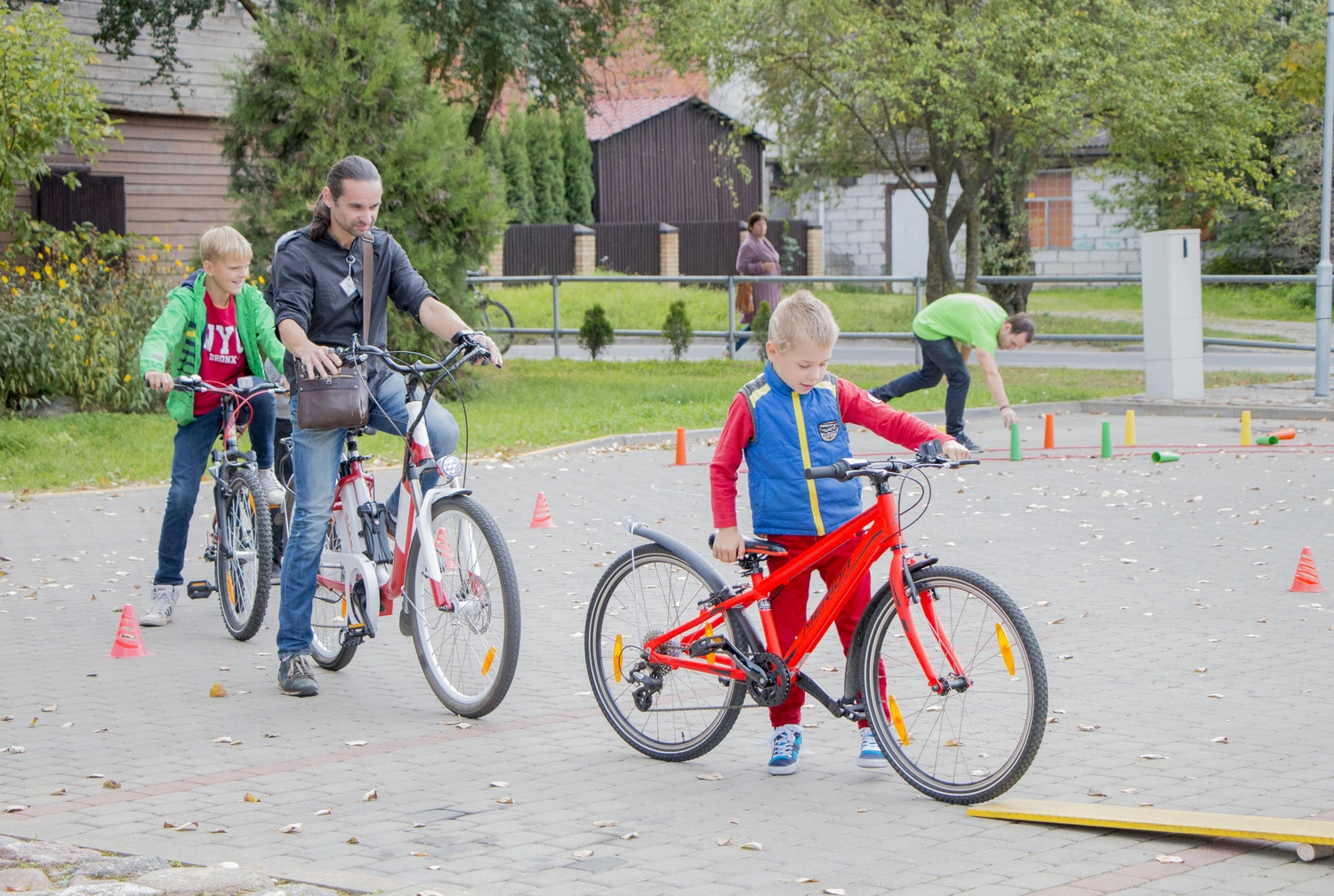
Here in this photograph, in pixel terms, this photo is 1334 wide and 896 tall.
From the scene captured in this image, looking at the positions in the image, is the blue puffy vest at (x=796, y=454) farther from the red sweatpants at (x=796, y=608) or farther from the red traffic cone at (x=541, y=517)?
the red traffic cone at (x=541, y=517)

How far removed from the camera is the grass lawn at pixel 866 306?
92.2 feet

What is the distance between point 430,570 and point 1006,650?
229 centimetres

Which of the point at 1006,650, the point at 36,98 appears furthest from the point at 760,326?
the point at 1006,650

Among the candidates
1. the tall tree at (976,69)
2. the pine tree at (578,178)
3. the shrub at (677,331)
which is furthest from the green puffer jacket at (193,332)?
the pine tree at (578,178)

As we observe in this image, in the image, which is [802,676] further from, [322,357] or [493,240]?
[493,240]

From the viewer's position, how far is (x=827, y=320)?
5059 millimetres

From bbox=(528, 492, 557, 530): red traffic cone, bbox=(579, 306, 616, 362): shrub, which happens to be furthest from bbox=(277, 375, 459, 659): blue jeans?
bbox=(579, 306, 616, 362): shrub

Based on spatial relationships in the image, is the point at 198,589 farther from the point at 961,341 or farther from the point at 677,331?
the point at 677,331

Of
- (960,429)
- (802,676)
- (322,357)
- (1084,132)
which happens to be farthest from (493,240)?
(802,676)

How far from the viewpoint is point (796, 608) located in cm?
529

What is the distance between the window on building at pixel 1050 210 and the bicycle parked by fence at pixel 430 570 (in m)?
40.6

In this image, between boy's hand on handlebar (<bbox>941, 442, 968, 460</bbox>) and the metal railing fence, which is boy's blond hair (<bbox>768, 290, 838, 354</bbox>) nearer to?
boy's hand on handlebar (<bbox>941, 442, 968, 460</bbox>)

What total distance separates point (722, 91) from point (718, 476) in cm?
5042

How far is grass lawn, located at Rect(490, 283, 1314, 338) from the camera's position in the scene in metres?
28.1
